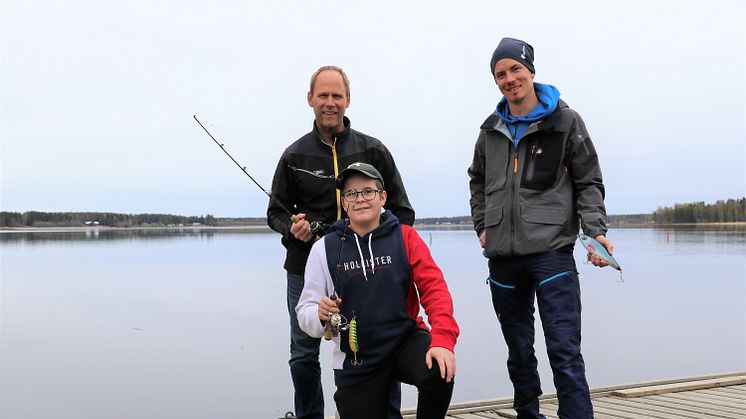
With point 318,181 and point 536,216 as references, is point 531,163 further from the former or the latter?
point 318,181

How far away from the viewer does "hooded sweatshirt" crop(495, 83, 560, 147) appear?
291 cm

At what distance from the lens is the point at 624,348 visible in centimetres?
862

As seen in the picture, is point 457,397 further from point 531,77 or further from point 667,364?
point 531,77

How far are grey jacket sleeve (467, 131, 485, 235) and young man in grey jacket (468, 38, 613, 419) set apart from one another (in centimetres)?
10

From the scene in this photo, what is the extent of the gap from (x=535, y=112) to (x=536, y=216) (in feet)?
1.51

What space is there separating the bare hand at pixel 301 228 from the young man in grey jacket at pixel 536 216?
802 mm

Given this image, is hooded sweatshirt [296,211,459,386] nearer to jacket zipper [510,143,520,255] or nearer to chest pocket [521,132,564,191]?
jacket zipper [510,143,520,255]

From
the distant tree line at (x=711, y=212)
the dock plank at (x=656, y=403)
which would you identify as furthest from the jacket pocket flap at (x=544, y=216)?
the distant tree line at (x=711, y=212)

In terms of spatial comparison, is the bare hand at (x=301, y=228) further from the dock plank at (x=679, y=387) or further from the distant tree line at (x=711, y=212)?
the distant tree line at (x=711, y=212)

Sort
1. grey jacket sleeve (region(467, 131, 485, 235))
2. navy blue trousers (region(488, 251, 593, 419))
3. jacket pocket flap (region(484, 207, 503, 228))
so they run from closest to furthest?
navy blue trousers (region(488, 251, 593, 419)) → jacket pocket flap (region(484, 207, 503, 228)) → grey jacket sleeve (region(467, 131, 485, 235))

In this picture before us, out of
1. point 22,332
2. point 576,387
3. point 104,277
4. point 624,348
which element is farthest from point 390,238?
point 104,277

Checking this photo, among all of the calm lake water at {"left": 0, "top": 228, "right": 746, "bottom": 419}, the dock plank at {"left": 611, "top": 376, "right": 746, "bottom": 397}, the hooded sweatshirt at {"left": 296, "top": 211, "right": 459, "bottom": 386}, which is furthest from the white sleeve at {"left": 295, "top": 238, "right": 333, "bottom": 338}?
the dock plank at {"left": 611, "top": 376, "right": 746, "bottom": 397}

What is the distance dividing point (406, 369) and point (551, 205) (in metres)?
0.99

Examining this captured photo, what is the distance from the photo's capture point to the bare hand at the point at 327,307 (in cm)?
233
